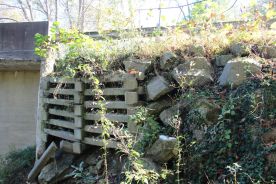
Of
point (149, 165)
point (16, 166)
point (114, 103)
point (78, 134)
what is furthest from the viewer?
point (16, 166)

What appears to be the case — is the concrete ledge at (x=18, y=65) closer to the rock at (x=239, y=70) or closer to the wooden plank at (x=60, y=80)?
the wooden plank at (x=60, y=80)

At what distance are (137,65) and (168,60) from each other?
452mm

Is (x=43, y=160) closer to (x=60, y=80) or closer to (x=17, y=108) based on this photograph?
(x=60, y=80)

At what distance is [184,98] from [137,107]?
2.20ft

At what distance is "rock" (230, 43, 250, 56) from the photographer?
4.82 metres

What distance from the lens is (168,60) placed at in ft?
16.9

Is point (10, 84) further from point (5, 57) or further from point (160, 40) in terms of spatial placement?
point (160, 40)

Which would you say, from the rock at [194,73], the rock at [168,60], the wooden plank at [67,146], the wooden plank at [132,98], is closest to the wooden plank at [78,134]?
the wooden plank at [67,146]

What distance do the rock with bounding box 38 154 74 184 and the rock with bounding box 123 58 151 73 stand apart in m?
1.88

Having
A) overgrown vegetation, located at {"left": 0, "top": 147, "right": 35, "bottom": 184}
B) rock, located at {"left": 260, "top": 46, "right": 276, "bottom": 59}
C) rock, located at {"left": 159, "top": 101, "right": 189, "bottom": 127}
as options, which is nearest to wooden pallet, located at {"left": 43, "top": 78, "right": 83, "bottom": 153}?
overgrown vegetation, located at {"left": 0, "top": 147, "right": 35, "bottom": 184}

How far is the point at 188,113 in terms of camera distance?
15.0 feet

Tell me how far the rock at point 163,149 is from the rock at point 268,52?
5.58ft

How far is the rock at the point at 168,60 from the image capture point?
16.9ft

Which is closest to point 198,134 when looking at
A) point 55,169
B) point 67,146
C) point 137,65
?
point 137,65
